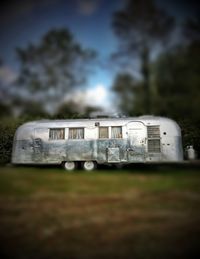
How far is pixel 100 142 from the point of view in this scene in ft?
34.0

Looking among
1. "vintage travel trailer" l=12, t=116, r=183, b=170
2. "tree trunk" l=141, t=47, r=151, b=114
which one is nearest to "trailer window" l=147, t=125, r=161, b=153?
"vintage travel trailer" l=12, t=116, r=183, b=170

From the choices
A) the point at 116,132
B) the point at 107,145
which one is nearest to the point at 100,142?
the point at 107,145

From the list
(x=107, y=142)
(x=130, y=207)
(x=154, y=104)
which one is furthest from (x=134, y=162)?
(x=154, y=104)

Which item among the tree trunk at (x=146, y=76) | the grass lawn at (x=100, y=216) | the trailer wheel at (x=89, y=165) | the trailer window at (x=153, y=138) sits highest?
the tree trunk at (x=146, y=76)

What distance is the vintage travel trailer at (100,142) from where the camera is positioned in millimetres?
10180

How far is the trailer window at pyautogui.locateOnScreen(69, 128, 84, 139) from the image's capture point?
415 inches

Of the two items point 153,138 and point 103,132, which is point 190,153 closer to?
point 153,138

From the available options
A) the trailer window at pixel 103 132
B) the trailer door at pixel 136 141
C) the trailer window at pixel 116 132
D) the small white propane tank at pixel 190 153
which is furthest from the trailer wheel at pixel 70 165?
the small white propane tank at pixel 190 153

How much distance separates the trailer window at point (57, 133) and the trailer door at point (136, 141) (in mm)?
2480

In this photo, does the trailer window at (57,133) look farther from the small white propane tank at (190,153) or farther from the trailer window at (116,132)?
the small white propane tank at (190,153)

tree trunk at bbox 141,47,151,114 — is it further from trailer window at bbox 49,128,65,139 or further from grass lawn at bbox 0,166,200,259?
grass lawn at bbox 0,166,200,259

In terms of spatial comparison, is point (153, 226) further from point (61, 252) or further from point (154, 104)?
point (154, 104)

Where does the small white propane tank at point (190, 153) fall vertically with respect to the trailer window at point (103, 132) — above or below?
below

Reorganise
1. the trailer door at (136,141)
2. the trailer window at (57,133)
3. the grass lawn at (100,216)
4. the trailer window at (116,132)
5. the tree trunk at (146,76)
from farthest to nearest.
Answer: the tree trunk at (146,76), the trailer window at (57,133), the trailer window at (116,132), the trailer door at (136,141), the grass lawn at (100,216)
